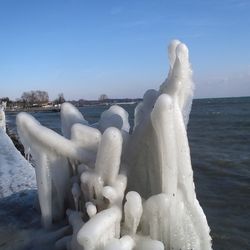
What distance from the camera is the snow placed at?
7.48m

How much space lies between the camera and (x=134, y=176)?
4465mm

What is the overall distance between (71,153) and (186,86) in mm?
1513

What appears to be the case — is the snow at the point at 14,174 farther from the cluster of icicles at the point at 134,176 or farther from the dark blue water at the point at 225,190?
the dark blue water at the point at 225,190

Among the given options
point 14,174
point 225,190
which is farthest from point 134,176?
point 225,190

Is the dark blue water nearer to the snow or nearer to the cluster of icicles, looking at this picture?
the snow

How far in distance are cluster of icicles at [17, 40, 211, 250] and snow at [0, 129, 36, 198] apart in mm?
2788

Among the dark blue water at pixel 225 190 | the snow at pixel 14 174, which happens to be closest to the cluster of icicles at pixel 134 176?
the snow at pixel 14 174

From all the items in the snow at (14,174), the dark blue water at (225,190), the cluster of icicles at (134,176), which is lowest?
the dark blue water at (225,190)

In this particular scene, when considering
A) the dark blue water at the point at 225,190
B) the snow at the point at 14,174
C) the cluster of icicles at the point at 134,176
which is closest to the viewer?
the cluster of icicles at the point at 134,176

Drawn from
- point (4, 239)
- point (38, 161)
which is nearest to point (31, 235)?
point (4, 239)

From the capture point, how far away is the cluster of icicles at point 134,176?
3.88m

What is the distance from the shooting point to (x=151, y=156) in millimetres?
4262

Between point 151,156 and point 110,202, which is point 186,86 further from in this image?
point 110,202

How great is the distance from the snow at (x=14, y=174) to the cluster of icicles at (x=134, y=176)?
9.15ft
